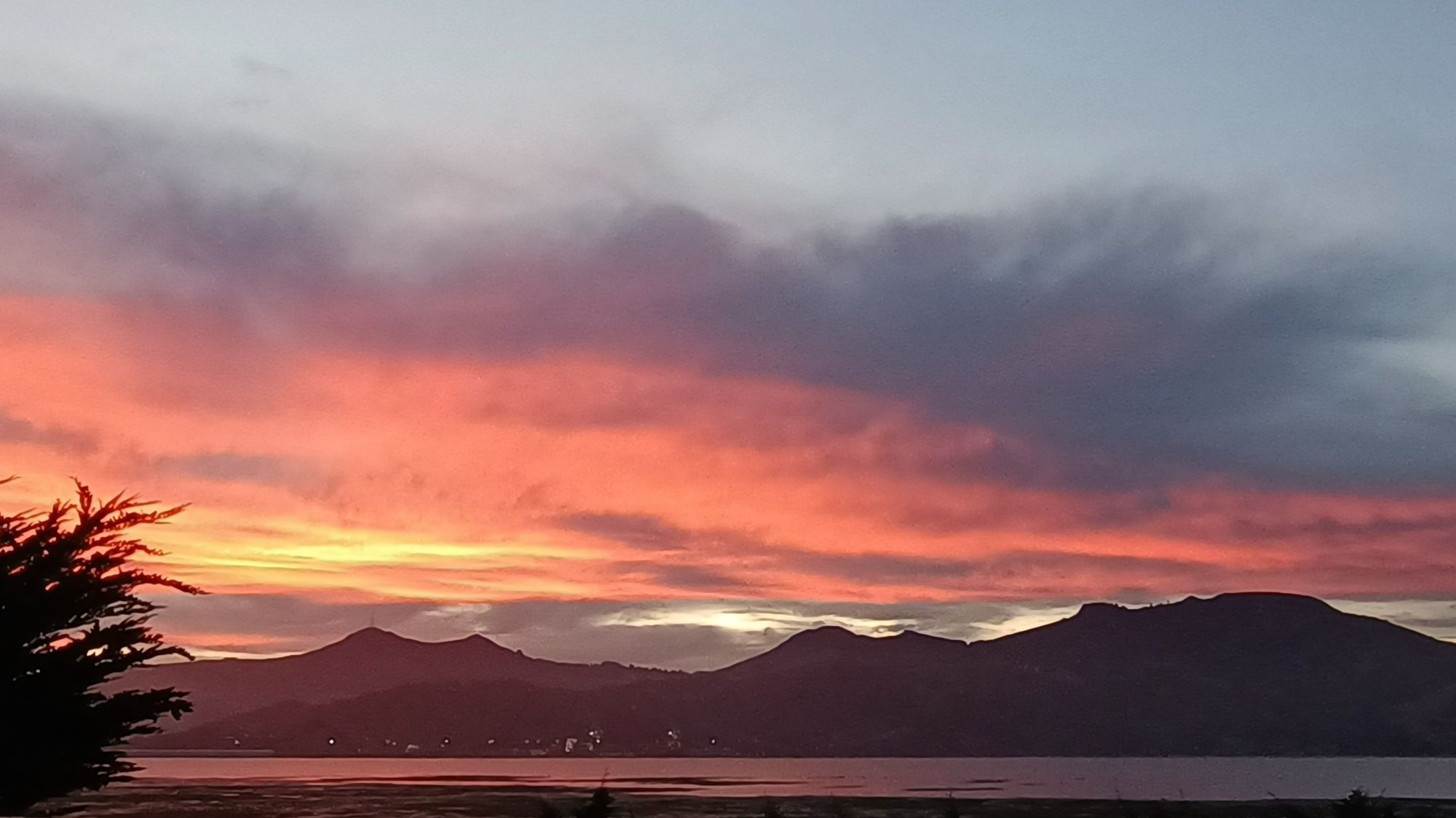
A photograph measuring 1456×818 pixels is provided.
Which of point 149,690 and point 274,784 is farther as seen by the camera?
point 274,784

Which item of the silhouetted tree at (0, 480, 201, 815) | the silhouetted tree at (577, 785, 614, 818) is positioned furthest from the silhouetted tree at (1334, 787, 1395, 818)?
the silhouetted tree at (0, 480, 201, 815)

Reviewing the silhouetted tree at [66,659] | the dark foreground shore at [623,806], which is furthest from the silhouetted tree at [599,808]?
the dark foreground shore at [623,806]

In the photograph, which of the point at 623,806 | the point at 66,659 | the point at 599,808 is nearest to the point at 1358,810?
the point at 599,808

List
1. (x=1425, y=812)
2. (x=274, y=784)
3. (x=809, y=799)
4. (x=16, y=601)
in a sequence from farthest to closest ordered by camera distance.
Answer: (x=274, y=784) → (x=809, y=799) → (x=1425, y=812) → (x=16, y=601)

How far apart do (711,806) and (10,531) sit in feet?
357

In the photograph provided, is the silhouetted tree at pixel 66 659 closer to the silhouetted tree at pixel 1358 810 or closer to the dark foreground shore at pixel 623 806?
the silhouetted tree at pixel 1358 810

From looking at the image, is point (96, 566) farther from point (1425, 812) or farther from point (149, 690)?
point (1425, 812)

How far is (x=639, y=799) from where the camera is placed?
138m

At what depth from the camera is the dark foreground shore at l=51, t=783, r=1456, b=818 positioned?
10369 cm

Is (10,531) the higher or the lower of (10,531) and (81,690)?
the higher

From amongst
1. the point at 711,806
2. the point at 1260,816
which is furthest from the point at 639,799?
the point at 1260,816

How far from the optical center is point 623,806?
114875 millimetres

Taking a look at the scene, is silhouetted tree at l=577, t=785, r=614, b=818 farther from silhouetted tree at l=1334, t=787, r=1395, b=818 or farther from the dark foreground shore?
the dark foreground shore

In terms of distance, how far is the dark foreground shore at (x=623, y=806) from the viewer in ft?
340
